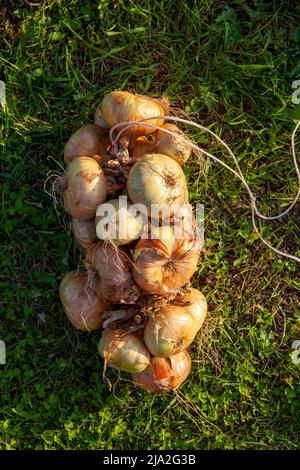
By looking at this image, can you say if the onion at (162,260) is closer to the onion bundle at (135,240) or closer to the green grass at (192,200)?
the onion bundle at (135,240)

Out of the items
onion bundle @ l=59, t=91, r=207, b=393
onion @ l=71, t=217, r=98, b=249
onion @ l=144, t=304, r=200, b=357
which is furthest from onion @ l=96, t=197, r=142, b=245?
onion @ l=144, t=304, r=200, b=357

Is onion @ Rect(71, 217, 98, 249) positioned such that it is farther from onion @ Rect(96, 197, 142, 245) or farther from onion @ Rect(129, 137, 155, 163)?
onion @ Rect(129, 137, 155, 163)

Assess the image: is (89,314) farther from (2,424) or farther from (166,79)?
(166,79)

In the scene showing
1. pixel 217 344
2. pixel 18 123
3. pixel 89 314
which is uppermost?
pixel 18 123

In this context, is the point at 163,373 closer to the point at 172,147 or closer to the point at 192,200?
the point at 192,200

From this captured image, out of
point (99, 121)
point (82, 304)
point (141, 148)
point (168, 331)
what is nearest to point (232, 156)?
point (141, 148)
